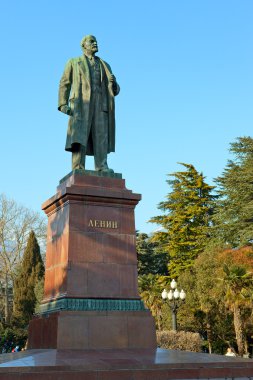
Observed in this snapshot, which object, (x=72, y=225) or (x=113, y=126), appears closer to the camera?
(x=72, y=225)

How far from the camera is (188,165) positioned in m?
45.6

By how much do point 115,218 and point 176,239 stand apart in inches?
1284

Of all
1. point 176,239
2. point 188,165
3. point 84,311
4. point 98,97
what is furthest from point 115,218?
point 188,165

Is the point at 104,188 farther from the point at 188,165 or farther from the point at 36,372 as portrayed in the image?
the point at 188,165

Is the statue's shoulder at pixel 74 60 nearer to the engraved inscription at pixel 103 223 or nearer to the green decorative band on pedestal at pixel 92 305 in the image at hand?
the engraved inscription at pixel 103 223

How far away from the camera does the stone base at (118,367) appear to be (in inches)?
274

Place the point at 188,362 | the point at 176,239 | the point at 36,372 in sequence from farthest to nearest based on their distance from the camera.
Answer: the point at 176,239 → the point at 188,362 → the point at 36,372

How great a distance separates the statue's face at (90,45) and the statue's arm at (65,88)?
0.52m

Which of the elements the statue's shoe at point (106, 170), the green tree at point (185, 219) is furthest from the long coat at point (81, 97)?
the green tree at point (185, 219)

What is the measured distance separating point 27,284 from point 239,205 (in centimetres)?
2074

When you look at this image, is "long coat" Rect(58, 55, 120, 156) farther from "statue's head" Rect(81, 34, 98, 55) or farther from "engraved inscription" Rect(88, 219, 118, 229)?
"engraved inscription" Rect(88, 219, 118, 229)

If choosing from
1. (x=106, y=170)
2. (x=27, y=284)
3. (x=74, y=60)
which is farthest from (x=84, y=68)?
(x=27, y=284)

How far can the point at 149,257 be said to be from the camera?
46.1m

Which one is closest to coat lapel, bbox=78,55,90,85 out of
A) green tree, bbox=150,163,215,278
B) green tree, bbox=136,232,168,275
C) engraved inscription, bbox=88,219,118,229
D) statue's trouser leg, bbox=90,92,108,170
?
statue's trouser leg, bbox=90,92,108,170
